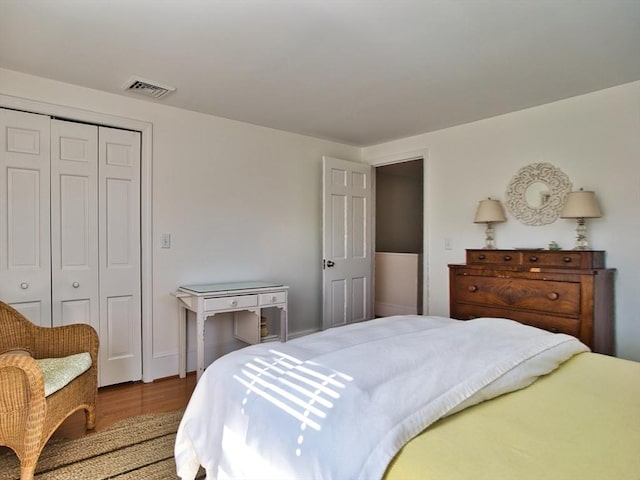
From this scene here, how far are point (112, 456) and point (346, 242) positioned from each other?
2933mm

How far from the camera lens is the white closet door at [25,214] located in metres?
2.64

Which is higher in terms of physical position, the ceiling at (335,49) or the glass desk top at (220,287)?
the ceiling at (335,49)

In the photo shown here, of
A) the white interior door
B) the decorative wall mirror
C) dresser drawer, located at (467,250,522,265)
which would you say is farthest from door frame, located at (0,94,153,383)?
the decorative wall mirror

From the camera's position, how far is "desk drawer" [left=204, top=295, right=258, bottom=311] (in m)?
3.01

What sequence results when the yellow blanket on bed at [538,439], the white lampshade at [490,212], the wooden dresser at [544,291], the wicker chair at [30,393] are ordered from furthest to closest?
the white lampshade at [490,212], the wooden dresser at [544,291], the wicker chair at [30,393], the yellow blanket on bed at [538,439]

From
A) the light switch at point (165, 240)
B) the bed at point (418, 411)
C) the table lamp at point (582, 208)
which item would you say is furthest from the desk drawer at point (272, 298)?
the table lamp at point (582, 208)

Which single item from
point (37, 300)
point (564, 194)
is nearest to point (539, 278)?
point (564, 194)

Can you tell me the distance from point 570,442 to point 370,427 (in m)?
0.49

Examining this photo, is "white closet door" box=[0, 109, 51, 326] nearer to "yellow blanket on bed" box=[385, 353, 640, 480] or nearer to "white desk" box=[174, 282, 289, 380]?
"white desk" box=[174, 282, 289, 380]

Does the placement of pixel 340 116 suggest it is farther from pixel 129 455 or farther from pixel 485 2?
pixel 129 455

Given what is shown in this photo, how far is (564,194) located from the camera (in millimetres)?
3115

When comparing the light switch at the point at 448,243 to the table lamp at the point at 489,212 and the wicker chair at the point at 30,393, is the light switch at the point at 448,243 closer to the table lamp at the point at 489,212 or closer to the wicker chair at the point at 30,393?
the table lamp at the point at 489,212

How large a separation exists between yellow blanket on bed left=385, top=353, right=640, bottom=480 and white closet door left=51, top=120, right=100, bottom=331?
286cm

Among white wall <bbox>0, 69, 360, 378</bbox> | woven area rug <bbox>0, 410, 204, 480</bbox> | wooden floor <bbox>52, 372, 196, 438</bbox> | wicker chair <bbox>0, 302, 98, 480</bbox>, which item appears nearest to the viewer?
wicker chair <bbox>0, 302, 98, 480</bbox>
